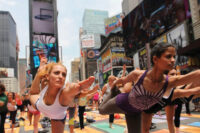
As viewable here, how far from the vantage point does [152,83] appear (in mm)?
2812

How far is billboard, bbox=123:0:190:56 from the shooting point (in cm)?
2395

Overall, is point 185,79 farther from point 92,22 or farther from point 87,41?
point 92,22

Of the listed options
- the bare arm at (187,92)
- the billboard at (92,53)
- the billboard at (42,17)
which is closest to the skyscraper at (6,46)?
the billboard at (92,53)

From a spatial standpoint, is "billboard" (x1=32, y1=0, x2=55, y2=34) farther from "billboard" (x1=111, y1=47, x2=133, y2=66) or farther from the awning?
the awning

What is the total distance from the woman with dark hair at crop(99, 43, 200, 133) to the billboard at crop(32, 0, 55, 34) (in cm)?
3371

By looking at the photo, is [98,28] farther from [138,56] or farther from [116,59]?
[138,56]

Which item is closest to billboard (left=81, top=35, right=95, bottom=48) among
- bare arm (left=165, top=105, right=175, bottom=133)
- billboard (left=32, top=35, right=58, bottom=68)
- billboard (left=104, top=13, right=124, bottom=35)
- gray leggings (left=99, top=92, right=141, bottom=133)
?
billboard (left=104, top=13, right=124, bottom=35)

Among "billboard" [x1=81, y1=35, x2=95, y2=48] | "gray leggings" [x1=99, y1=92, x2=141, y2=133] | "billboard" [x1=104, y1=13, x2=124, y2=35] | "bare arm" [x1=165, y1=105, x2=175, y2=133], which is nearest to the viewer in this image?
"gray leggings" [x1=99, y1=92, x2=141, y2=133]

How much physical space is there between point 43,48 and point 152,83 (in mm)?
33653

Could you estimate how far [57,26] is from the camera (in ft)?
122

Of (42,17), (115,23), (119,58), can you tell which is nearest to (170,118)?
(42,17)

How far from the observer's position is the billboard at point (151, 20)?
2395cm

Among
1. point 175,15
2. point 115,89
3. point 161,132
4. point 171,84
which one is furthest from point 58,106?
point 175,15

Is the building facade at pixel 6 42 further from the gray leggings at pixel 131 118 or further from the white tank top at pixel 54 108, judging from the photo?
the gray leggings at pixel 131 118
